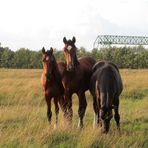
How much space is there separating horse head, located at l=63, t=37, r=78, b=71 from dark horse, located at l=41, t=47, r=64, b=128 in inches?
17.7

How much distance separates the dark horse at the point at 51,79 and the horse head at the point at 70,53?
1.47 feet

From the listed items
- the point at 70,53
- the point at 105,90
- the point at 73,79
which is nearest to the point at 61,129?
the point at 105,90

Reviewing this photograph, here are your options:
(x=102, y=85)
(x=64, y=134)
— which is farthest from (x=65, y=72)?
(x=64, y=134)

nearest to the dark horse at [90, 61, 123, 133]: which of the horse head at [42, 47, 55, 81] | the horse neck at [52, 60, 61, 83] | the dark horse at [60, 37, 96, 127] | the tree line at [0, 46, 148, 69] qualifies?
the dark horse at [60, 37, 96, 127]

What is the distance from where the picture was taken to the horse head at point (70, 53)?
889 cm

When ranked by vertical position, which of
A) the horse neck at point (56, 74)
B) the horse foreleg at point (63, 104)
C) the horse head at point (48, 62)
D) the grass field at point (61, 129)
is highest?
the horse head at point (48, 62)

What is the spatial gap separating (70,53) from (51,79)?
38.1 inches

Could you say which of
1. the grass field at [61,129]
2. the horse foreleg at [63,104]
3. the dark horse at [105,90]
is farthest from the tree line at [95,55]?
the dark horse at [105,90]

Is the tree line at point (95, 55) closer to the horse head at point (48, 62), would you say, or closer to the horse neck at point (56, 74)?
the horse neck at point (56, 74)

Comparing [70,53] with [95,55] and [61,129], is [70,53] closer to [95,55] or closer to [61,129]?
[61,129]

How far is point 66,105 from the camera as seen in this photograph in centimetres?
963

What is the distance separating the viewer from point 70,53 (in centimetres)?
898

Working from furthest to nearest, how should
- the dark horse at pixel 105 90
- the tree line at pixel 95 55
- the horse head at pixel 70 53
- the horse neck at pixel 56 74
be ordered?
the tree line at pixel 95 55
the horse neck at pixel 56 74
the horse head at pixel 70 53
the dark horse at pixel 105 90

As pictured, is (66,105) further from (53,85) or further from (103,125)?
(103,125)
